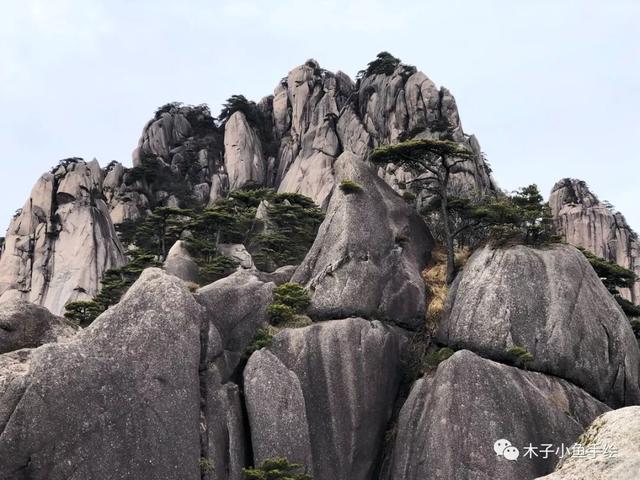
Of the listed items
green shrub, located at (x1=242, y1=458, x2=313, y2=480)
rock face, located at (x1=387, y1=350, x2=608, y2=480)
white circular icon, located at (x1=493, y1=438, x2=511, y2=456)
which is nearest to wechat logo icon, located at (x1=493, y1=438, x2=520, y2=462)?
white circular icon, located at (x1=493, y1=438, x2=511, y2=456)

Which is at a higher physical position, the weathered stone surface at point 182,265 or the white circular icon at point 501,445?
the weathered stone surface at point 182,265

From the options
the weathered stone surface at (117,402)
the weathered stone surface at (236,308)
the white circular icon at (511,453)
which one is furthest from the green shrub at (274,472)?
the white circular icon at (511,453)

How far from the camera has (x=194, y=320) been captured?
1080 inches

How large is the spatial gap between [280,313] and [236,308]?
199 cm

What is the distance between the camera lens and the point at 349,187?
36469 millimetres

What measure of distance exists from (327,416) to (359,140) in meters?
47.9

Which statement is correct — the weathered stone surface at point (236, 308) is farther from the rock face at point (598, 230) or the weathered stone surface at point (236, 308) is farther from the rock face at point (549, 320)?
the rock face at point (598, 230)

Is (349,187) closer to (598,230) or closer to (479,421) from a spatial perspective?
(479,421)

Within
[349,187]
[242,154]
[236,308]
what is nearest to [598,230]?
[242,154]

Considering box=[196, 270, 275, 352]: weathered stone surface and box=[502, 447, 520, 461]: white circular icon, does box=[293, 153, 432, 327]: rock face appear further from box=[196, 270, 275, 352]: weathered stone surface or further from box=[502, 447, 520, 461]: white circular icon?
box=[502, 447, 520, 461]: white circular icon

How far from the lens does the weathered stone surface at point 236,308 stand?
99.4ft

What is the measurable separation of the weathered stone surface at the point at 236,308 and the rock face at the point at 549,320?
27.4ft

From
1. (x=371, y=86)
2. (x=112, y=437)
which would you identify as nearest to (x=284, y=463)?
(x=112, y=437)

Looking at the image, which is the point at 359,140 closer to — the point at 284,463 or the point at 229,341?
the point at 229,341
